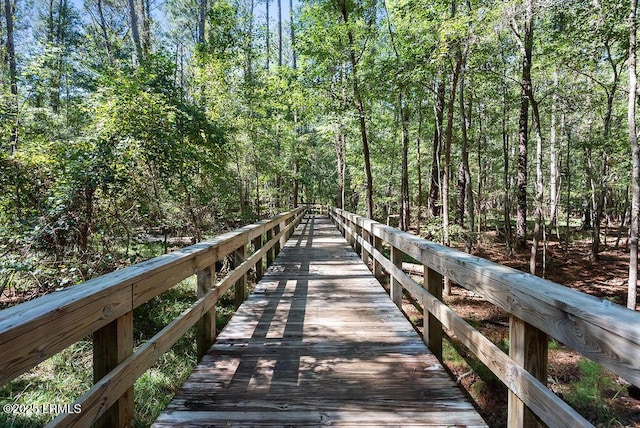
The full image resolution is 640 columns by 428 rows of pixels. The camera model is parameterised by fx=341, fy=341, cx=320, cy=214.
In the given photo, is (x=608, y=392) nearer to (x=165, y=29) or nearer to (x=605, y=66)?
(x=605, y=66)

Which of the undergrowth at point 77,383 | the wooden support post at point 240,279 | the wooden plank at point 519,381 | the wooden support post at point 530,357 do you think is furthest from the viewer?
the wooden support post at point 240,279

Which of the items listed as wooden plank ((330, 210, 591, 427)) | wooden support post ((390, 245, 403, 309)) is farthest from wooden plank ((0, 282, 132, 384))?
wooden support post ((390, 245, 403, 309))

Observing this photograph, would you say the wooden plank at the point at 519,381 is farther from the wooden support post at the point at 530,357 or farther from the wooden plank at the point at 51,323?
the wooden plank at the point at 51,323

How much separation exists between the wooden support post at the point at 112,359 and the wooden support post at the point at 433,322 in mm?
2087

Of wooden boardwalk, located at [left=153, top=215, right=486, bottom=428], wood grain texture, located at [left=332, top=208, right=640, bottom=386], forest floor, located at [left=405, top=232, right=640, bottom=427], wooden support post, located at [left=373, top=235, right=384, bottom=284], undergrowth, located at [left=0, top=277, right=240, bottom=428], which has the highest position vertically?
wood grain texture, located at [left=332, top=208, right=640, bottom=386]

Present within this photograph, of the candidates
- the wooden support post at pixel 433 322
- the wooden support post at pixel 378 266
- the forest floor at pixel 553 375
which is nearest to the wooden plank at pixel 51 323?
the wooden support post at pixel 433 322

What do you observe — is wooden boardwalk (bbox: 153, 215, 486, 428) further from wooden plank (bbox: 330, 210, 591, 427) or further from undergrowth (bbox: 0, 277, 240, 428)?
undergrowth (bbox: 0, 277, 240, 428)

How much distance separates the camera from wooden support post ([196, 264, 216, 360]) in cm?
281

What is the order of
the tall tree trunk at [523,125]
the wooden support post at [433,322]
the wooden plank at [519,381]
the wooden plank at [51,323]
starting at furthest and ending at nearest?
the tall tree trunk at [523,125], the wooden support post at [433,322], the wooden plank at [519,381], the wooden plank at [51,323]

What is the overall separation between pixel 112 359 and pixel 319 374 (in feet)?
4.64

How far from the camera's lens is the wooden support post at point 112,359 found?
149cm

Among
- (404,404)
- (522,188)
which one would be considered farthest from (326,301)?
(522,188)

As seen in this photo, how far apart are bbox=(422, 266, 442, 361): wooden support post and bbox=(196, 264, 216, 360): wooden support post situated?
1796 millimetres

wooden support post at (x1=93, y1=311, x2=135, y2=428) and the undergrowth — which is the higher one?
wooden support post at (x1=93, y1=311, x2=135, y2=428)
